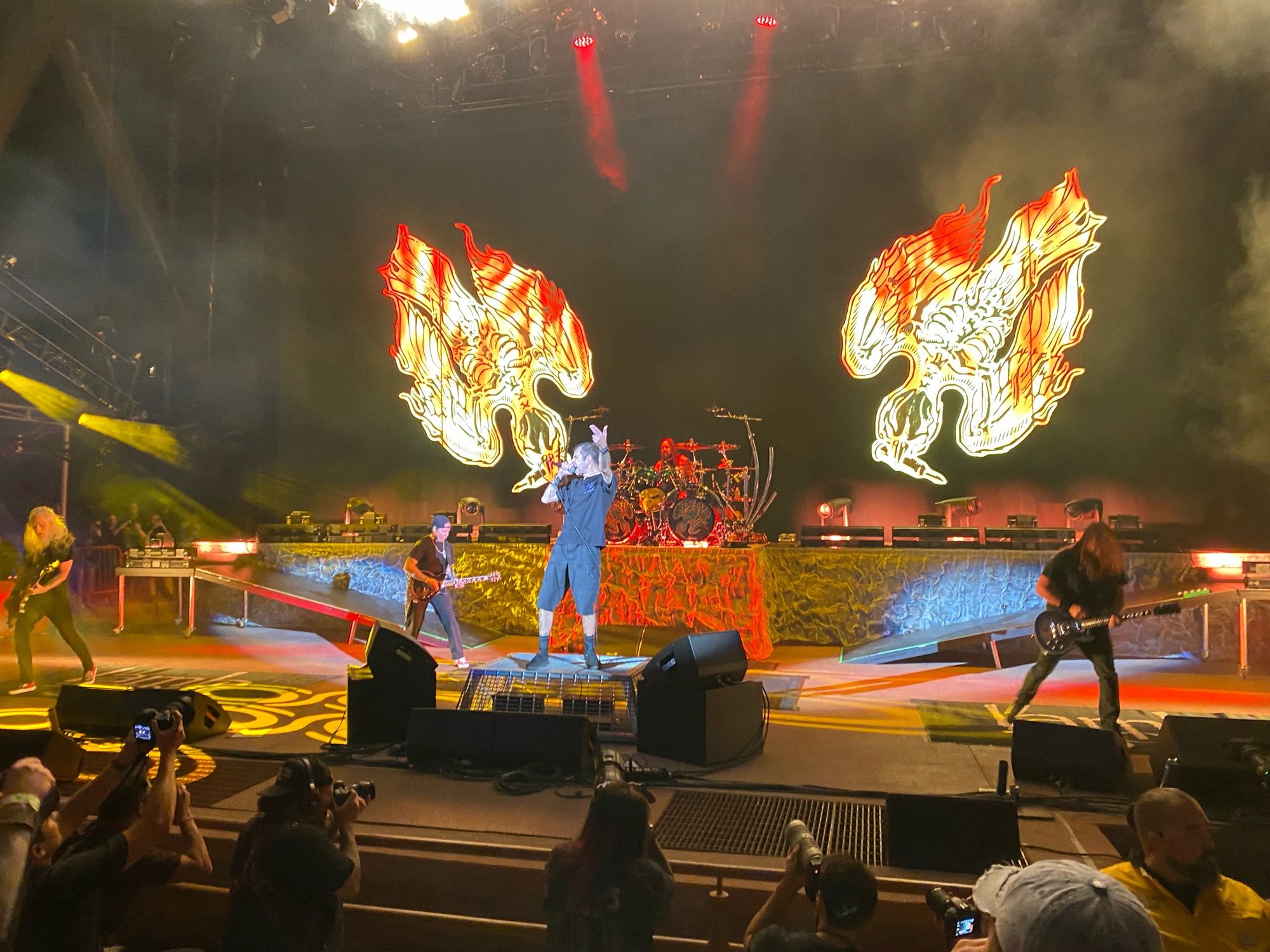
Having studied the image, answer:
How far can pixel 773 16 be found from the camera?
10.5 meters

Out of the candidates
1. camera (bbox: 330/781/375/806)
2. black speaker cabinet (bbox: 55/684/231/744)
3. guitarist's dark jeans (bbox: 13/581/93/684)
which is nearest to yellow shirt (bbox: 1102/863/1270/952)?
camera (bbox: 330/781/375/806)

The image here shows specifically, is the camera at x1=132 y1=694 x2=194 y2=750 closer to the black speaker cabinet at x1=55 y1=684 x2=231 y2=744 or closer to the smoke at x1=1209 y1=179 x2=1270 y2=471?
the black speaker cabinet at x1=55 y1=684 x2=231 y2=744

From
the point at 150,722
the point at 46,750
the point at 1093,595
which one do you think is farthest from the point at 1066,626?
the point at 46,750

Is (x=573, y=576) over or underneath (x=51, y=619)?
over

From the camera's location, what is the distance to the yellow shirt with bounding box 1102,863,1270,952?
6.22 feet

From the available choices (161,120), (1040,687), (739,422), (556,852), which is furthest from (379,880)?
(161,120)

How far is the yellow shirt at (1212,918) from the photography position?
1895 mm

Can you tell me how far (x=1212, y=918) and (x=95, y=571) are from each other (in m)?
12.7

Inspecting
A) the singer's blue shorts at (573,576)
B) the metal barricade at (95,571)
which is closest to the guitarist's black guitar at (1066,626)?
the singer's blue shorts at (573,576)

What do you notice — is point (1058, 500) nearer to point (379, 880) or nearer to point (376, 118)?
point (379, 880)

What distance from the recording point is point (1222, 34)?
9.62 meters

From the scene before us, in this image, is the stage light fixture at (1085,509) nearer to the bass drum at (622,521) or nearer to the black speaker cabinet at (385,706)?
the bass drum at (622,521)

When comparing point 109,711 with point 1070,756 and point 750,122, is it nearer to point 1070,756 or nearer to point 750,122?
point 1070,756

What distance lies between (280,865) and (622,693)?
3289 millimetres
